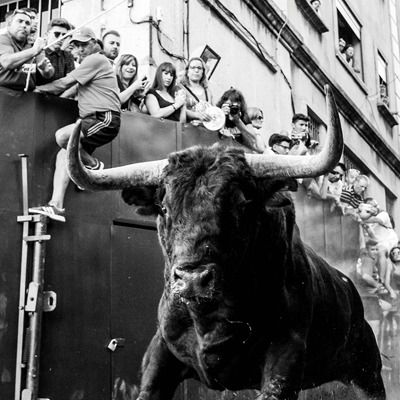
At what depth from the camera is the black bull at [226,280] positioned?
15.4 ft

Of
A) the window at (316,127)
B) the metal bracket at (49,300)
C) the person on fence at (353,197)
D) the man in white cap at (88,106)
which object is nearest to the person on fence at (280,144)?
the person on fence at (353,197)

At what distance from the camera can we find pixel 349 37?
23641mm

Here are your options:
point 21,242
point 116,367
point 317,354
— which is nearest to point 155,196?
point 317,354

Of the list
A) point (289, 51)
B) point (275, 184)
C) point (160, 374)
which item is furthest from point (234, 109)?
point (289, 51)

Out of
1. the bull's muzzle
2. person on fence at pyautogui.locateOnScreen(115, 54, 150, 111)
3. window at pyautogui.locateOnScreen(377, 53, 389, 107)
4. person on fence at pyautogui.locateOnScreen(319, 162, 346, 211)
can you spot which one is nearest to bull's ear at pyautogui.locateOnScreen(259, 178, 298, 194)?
the bull's muzzle

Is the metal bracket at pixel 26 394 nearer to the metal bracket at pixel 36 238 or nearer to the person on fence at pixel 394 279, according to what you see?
the metal bracket at pixel 36 238

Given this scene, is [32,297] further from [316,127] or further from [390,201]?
[390,201]

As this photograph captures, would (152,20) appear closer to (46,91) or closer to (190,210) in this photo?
(46,91)

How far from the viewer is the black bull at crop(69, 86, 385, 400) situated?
4.70 m

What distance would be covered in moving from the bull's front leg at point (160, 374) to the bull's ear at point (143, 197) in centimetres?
91

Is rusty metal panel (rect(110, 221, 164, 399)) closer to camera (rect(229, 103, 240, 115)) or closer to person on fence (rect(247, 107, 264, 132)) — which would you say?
camera (rect(229, 103, 240, 115))

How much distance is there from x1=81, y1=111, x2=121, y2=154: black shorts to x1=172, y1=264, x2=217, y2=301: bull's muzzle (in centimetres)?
A: 356

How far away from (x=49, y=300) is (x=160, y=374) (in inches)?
92.6

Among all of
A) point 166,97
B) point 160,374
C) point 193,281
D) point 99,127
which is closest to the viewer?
point 193,281
